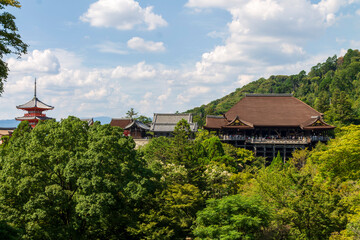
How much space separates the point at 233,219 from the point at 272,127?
90.2ft

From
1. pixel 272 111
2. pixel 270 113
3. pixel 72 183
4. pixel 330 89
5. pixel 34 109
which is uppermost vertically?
pixel 330 89

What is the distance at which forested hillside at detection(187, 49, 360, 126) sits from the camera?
173 ft

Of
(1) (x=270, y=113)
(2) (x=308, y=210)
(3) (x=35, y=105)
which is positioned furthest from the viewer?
(3) (x=35, y=105)

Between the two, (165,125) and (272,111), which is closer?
(272,111)

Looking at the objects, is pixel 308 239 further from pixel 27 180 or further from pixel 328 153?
pixel 27 180

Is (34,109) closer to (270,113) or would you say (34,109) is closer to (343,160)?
(270,113)

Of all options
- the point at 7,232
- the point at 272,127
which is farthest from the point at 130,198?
the point at 272,127

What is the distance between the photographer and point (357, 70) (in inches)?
3482

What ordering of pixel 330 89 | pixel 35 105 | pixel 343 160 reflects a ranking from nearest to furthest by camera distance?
pixel 343 160
pixel 35 105
pixel 330 89

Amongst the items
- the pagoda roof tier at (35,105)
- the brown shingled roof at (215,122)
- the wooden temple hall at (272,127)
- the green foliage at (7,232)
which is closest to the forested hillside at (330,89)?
the wooden temple hall at (272,127)

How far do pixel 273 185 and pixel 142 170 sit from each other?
7.79 metres

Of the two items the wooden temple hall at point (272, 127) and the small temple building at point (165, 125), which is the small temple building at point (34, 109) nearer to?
the small temple building at point (165, 125)

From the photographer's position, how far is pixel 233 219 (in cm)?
1552

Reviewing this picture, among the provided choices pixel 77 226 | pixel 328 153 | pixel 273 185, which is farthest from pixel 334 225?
pixel 77 226
